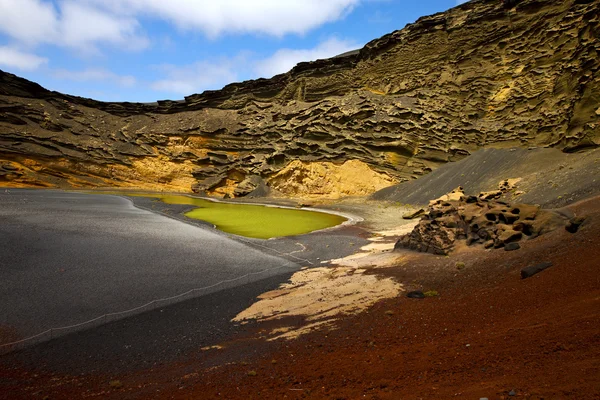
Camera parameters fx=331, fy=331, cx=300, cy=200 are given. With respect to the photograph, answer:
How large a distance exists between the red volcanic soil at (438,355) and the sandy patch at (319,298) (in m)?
0.51

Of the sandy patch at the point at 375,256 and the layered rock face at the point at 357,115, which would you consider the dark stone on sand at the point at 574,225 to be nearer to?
the sandy patch at the point at 375,256

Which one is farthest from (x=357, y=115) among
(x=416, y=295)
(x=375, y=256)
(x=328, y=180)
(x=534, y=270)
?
(x=534, y=270)

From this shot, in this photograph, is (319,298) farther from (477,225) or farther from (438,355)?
(477,225)

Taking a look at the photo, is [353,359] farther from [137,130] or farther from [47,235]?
[137,130]

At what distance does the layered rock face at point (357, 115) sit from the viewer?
32.8 meters

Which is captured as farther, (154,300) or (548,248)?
(154,300)

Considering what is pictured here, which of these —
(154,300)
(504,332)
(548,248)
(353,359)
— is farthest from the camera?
(154,300)

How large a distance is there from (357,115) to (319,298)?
38360 millimetres

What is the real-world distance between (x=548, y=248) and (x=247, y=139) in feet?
162

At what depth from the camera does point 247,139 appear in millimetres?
54156

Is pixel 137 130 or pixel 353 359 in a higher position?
pixel 137 130

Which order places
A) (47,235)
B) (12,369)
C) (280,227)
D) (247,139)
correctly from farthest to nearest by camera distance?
1. (247,139)
2. (280,227)
3. (47,235)
4. (12,369)

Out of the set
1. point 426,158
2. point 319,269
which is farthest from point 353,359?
point 426,158

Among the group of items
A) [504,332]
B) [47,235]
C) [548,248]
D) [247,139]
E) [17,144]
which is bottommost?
[47,235]
